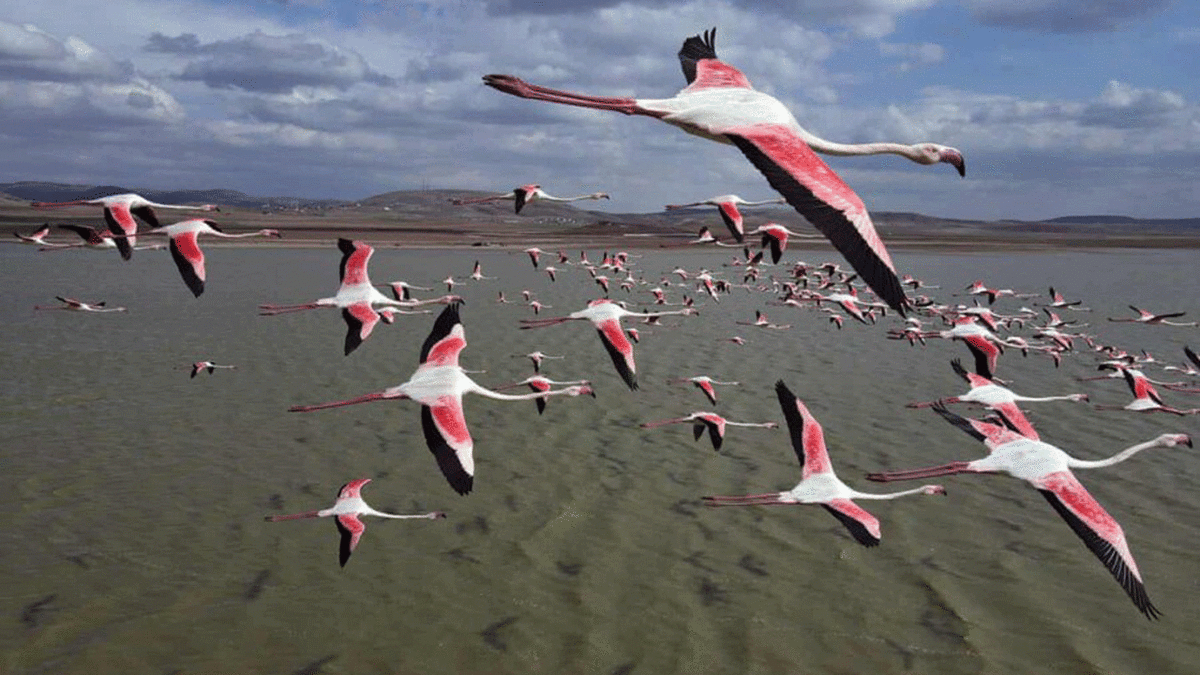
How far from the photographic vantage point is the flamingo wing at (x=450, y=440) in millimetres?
7175

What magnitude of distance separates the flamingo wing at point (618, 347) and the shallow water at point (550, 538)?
258 cm

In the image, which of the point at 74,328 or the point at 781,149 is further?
the point at 74,328

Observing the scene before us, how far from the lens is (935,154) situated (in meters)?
6.38

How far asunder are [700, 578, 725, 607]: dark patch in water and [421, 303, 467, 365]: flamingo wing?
363 centimetres

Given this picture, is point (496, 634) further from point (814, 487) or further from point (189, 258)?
point (189, 258)

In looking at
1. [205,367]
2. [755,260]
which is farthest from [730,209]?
[205,367]

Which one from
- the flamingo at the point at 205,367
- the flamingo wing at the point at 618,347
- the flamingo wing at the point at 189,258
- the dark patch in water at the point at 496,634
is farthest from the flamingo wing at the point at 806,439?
the flamingo at the point at 205,367

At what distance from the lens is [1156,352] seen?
27016 millimetres

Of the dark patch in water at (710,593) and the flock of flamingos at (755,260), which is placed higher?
the flock of flamingos at (755,260)

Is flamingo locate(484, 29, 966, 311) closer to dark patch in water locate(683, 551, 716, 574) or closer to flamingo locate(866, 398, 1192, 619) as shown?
flamingo locate(866, 398, 1192, 619)

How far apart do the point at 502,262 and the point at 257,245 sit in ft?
91.3

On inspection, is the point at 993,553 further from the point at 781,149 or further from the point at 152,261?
the point at 152,261

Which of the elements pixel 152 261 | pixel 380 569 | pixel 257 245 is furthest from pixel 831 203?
pixel 257 245

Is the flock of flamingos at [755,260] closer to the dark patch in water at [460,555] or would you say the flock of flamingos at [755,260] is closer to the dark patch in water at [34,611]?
the dark patch in water at [460,555]
